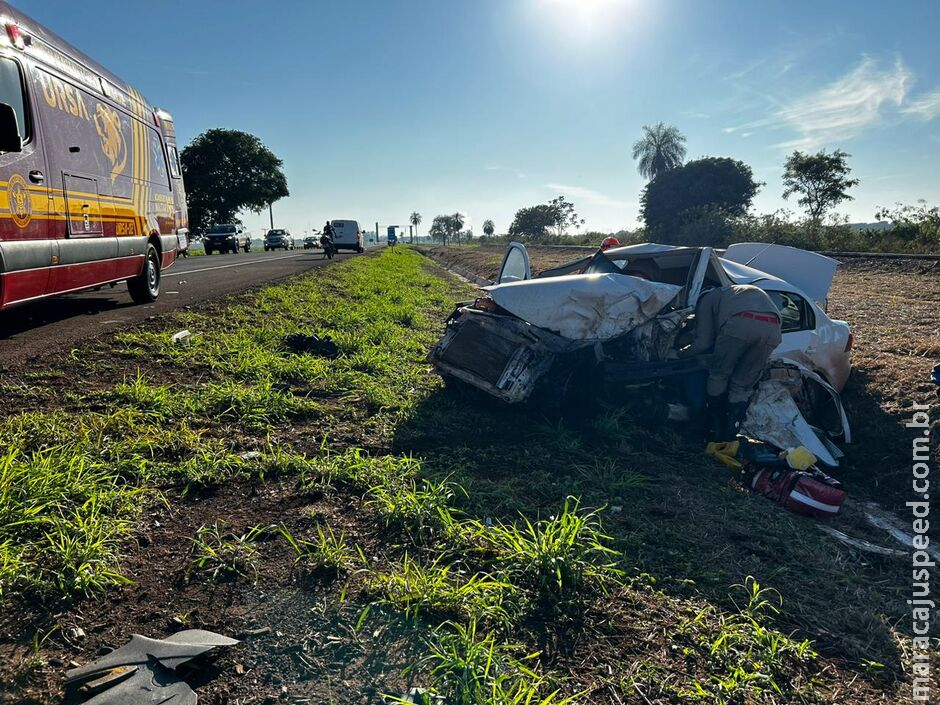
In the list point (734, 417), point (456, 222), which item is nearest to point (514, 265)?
point (734, 417)

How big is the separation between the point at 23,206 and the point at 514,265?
5162 mm

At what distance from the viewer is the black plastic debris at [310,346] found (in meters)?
6.66

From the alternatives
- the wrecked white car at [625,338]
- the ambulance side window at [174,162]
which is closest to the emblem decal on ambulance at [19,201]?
the wrecked white car at [625,338]

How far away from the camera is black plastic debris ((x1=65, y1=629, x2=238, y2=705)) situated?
1.79 meters

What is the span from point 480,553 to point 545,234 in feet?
259

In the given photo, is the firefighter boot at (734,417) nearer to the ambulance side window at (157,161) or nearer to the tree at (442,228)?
the ambulance side window at (157,161)

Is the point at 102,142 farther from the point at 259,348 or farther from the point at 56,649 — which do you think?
the point at 56,649

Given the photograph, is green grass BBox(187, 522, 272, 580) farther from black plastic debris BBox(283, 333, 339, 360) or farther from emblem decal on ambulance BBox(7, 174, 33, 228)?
emblem decal on ambulance BBox(7, 174, 33, 228)

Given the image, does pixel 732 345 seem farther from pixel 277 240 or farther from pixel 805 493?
pixel 277 240

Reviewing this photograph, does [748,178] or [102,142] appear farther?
[748,178]

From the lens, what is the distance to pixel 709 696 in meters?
2.08

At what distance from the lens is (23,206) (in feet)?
17.1

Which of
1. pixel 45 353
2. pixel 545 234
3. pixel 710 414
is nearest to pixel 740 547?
pixel 710 414

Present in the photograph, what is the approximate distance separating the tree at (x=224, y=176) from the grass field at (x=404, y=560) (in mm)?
59639
